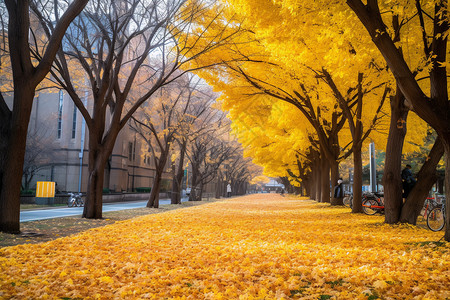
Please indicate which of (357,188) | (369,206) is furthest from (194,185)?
(369,206)

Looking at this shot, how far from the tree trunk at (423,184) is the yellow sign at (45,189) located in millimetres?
17849

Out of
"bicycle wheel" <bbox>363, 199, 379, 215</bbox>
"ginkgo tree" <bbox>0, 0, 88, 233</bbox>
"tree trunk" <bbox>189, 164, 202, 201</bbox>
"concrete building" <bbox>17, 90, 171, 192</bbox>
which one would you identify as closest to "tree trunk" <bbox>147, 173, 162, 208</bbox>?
"bicycle wheel" <bbox>363, 199, 379, 215</bbox>

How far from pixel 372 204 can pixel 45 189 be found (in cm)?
1683

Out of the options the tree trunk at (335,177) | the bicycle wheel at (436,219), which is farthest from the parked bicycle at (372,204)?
the bicycle wheel at (436,219)

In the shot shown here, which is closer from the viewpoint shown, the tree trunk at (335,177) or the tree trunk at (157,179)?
the tree trunk at (335,177)

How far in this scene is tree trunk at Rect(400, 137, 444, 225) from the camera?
834 centimetres

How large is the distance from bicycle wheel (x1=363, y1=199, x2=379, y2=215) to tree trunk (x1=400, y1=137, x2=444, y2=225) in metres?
4.47

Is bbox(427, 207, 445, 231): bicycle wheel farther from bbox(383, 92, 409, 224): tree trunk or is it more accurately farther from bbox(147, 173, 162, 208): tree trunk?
bbox(147, 173, 162, 208): tree trunk

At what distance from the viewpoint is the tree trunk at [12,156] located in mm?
7172

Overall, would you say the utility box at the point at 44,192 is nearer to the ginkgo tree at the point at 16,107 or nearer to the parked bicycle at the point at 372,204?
the ginkgo tree at the point at 16,107

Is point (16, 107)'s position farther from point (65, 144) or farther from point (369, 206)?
point (65, 144)

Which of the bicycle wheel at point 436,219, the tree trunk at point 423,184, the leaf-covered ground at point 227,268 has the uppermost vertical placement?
the tree trunk at point 423,184

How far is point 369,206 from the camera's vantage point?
13406 millimetres

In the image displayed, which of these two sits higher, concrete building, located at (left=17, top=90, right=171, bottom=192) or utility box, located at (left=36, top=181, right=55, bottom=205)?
concrete building, located at (left=17, top=90, right=171, bottom=192)
